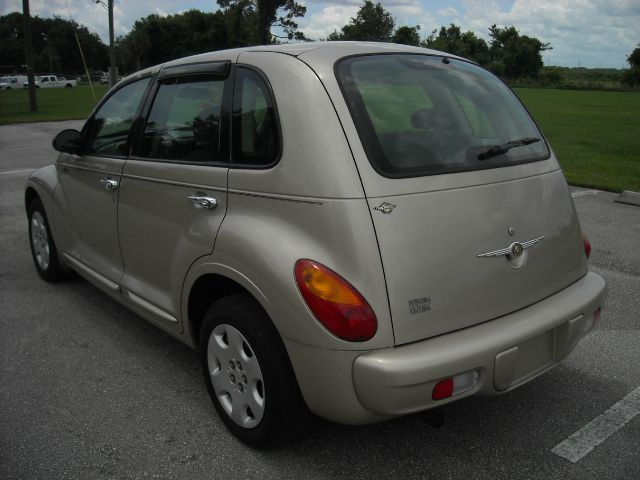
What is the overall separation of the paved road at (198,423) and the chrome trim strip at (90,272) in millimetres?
383

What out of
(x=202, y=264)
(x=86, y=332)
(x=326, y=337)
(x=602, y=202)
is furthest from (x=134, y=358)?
(x=602, y=202)

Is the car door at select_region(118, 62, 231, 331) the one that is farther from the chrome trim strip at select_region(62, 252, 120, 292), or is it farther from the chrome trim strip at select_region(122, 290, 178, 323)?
Answer: the chrome trim strip at select_region(62, 252, 120, 292)

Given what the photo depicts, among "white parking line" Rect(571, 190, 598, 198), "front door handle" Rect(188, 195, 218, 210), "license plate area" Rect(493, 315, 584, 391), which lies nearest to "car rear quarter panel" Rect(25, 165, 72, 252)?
"front door handle" Rect(188, 195, 218, 210)

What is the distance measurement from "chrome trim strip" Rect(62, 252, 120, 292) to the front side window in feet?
2.53

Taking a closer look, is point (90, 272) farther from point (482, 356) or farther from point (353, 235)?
point (482, 356)

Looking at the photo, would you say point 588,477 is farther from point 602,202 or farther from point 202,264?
point 602,202

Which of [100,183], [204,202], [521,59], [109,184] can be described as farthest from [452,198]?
[521,59]

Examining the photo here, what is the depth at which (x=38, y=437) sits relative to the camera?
2.79 m

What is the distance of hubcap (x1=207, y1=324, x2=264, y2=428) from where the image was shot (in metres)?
2.57

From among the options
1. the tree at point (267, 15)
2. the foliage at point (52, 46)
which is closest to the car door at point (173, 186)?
the tree at point (267, 15)

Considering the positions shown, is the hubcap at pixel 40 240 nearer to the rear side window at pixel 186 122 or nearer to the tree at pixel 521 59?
the rear side window at pixel 186 122

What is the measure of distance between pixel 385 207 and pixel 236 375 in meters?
1.04

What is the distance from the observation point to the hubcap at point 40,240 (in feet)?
15.7

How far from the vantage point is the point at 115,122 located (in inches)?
148
